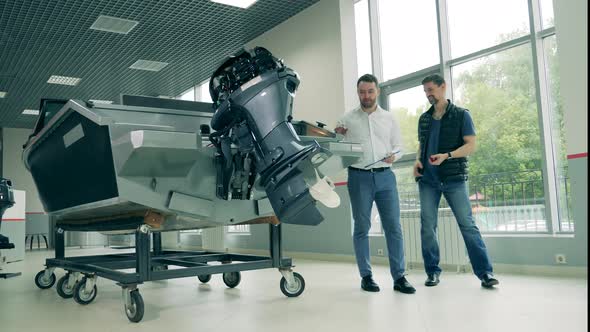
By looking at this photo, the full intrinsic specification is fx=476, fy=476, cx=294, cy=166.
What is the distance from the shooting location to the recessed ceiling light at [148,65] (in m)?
8.39

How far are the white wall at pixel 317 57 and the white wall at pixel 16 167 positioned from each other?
9161 millimetres

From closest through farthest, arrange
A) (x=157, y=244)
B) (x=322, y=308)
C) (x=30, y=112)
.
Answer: (x=322, y=308) → (x=157, y=244) → (x=30, y=112)

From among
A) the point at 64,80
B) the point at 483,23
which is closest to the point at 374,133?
the point at 483,23

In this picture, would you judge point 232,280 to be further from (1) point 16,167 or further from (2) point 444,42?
(1) point 16,167

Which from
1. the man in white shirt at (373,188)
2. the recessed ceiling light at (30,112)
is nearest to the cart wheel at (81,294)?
the man in white shirt at (373,188)

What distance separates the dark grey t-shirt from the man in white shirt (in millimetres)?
263

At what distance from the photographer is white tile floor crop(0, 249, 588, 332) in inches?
81.6

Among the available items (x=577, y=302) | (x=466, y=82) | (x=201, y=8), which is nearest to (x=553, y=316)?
(x=577, y=302)

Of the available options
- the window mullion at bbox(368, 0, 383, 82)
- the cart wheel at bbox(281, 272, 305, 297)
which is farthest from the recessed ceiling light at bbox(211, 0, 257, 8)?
the cart wheel at bbox(281, 272, 305, 297)

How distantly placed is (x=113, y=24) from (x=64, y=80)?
3255 mm

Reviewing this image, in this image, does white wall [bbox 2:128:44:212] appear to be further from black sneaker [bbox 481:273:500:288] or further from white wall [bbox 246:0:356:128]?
black sneaker [bbox 481:273:500:288]

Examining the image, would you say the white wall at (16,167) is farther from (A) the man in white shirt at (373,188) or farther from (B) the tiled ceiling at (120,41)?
(A) the man in white shirt at (373,188)

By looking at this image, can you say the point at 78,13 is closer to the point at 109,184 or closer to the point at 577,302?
the point at 109,184

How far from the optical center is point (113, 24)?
667cm
